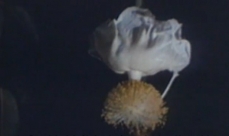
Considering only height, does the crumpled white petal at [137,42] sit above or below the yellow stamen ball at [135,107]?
above

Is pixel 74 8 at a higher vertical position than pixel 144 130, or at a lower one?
higher

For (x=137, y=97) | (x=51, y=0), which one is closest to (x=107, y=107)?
(x=137, y=97)

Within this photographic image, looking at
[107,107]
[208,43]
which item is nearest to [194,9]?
[208,43]

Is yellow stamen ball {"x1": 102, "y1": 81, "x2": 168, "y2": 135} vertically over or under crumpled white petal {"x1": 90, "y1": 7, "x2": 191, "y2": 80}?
under

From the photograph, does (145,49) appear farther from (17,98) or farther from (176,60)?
(17,98)

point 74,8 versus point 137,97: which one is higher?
point 74,8

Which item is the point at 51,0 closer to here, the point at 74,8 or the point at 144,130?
the point at 74,8
